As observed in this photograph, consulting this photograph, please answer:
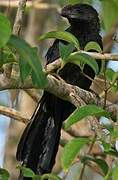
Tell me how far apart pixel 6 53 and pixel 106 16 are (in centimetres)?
55

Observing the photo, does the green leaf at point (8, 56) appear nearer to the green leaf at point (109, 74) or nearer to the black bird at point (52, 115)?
the green leaf at point (109, 74)

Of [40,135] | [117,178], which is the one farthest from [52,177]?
[40,135]

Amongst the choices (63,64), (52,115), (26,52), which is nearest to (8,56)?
(63,64)

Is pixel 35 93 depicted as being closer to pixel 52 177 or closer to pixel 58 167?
pixel 58 167

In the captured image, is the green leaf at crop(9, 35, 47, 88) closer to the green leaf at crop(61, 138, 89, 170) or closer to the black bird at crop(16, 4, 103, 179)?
the green leaf at crop(61, 138, 89, 170)

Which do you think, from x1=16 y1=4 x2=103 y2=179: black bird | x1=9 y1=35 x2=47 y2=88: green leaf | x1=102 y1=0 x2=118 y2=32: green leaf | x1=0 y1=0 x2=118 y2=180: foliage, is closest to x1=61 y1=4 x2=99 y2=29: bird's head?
x1=16 y1=4 x2=103 y2=179: black bird

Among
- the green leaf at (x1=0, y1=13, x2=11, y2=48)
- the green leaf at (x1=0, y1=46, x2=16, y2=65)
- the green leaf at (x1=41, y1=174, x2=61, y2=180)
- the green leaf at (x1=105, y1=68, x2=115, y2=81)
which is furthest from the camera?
the green leaf at (x1=105, y1=68, x2=115, y2=81)

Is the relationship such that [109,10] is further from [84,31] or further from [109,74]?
[84,31]

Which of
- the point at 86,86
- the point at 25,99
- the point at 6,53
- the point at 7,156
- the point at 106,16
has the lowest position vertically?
the point at 7,156

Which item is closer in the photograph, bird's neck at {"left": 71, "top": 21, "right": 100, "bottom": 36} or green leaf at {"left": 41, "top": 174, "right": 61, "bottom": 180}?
green leaf at {"left": 41, "top": 174, "right": 61, "bottom": 180}

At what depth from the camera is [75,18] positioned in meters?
2.88

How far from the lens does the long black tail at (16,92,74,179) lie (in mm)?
2264

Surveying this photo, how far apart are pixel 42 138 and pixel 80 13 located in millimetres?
842

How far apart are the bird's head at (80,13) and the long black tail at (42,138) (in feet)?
1.54
